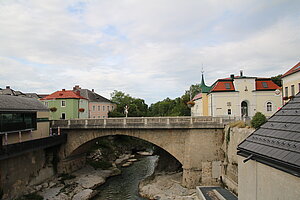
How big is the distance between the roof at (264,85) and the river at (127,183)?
66.5 ft

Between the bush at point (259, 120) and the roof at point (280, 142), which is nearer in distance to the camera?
the roof at point (280, 142)

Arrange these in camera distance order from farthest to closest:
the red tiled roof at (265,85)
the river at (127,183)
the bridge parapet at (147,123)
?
the red tiled roof at (265,85) < the river at (127,183) < the bridge parapet at (147,123)

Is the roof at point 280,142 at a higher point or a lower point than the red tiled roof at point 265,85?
lower

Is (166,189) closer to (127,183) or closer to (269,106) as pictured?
(127,183)

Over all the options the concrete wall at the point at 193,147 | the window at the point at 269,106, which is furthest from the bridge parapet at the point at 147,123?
the window at the point at 269,106

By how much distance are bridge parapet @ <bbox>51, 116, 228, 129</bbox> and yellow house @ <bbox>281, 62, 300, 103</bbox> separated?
7.29 m

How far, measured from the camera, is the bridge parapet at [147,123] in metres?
21.8

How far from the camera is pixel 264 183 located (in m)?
5.74

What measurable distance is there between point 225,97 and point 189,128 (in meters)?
7.86

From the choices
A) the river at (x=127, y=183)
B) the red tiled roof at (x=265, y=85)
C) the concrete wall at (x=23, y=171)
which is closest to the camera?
the concrete wall at (x=23, y=171)

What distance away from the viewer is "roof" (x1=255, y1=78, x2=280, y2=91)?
86.7 ft

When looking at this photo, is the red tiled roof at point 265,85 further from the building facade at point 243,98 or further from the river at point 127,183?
the river at point 127,183

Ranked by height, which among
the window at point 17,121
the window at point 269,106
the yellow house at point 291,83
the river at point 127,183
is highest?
the yellow house at point 291,83

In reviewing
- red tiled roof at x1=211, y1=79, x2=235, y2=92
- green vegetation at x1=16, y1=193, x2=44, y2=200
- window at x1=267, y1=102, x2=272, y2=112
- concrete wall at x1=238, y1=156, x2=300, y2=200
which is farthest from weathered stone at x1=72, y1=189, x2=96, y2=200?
window at x1=267, y1=102, x2=272, y2=112
